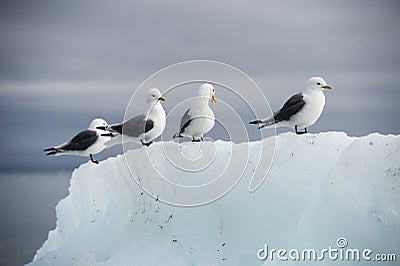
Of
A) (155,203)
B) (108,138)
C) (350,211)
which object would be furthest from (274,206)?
(108,138)

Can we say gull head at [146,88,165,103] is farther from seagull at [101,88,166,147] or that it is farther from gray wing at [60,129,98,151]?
gray wing at [60,129,98,151]

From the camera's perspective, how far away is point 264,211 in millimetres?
6188

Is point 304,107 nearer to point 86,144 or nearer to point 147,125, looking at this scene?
point 147,125

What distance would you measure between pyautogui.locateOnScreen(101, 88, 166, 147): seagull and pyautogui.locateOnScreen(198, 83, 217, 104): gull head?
0.36m

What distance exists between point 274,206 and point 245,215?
0.27 metres

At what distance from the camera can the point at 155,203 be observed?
6.30m

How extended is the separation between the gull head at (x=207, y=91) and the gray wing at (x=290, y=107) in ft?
2.01

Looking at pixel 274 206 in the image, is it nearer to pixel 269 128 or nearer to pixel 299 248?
pixel 299 248

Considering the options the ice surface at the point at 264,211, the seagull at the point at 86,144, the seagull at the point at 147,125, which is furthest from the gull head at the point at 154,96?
the seagull at the point at 86,144

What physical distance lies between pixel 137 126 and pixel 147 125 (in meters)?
0.09

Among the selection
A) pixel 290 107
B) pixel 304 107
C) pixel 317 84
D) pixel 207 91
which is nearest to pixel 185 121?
pixel 207 91

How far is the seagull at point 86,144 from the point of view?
708 cm

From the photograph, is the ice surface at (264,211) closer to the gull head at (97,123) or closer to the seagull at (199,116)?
the seagull at (199,116)

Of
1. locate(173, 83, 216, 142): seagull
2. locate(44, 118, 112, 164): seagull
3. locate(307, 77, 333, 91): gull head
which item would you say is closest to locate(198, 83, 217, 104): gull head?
locate(173, 83, 216, 142): seagull
